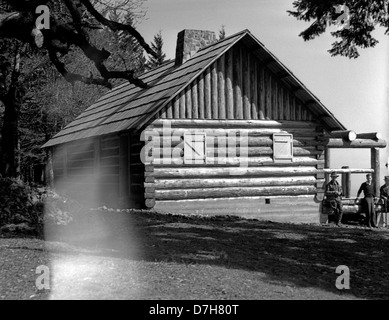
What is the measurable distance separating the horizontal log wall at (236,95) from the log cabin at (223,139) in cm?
3

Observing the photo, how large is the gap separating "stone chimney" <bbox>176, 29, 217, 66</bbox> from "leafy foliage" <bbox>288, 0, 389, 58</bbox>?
15.5 feet

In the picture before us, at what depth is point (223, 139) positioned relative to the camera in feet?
58.7

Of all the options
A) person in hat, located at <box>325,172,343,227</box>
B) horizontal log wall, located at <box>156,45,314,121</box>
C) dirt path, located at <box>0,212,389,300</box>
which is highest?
horizontal log wall, located at <box>156,45,314,121</box>

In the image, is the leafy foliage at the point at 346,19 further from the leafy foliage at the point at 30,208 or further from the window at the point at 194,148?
the leafy foliage at the point at 30,208

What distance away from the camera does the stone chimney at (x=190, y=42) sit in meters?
20.1

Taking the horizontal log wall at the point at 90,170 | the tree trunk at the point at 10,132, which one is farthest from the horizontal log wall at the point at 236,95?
the tree trunk at the point at 10,132

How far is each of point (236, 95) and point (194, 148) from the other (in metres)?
2.27

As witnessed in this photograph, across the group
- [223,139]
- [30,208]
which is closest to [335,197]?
[223,139]

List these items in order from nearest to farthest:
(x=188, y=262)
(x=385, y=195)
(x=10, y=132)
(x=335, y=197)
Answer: (x=188, y=262) → (x=335, y=197) → (x=385, y=195) → (x=10, y=132)

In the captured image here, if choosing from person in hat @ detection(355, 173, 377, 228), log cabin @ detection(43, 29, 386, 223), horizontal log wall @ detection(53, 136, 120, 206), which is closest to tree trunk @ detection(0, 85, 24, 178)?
horizontal log wall @ detection(53, 136, 120, 206)

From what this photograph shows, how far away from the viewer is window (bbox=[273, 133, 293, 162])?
61.6ft

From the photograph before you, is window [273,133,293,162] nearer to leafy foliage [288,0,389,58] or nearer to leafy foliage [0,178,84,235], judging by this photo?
leafy foliage [288,0,389,58]

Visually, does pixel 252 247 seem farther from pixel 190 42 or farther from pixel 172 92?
pixel 190 42
